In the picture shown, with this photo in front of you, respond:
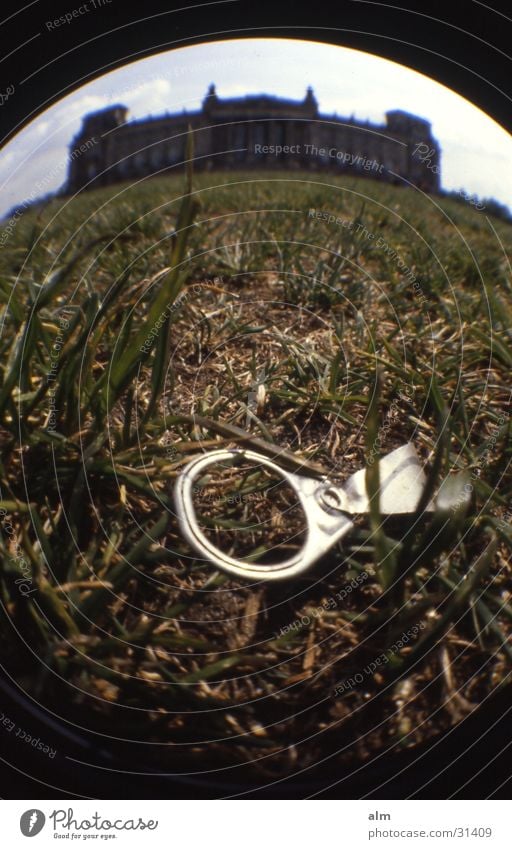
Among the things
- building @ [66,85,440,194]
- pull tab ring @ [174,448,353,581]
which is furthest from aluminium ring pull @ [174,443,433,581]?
building @ [66,85,440,194]

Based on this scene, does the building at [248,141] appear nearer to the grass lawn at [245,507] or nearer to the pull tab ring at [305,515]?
the grass lawn at [245,507]

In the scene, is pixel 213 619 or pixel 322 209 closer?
pixel 213 619

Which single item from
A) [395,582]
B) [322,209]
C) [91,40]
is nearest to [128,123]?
[91,40]

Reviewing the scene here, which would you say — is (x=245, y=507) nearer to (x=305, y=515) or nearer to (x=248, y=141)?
(x=305, y=515)

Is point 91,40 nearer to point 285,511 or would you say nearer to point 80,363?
point 80,363

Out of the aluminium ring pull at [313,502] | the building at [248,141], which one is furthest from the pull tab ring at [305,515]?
the building at [248,141]
